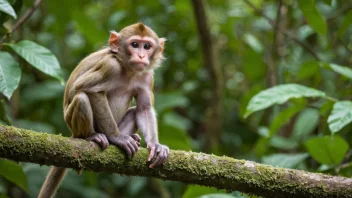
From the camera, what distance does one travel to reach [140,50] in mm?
5828

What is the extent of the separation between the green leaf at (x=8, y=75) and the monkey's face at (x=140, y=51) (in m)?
1.43

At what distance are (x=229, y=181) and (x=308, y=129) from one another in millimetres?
3992

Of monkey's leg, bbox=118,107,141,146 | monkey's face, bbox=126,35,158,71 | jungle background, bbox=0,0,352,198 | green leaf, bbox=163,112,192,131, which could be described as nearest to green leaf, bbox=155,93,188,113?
jungle background, bbox=0,0,352,198

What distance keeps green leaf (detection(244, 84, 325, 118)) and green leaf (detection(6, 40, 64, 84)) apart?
2007mm

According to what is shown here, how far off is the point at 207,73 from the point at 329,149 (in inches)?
168

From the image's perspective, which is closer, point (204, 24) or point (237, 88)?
Answer: point (204, 24)

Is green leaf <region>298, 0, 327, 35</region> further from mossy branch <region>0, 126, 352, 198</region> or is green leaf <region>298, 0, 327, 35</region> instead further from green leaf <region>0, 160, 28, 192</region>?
green leaf <region>0, 160, 28, 192</region>

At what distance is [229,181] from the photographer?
4293mm

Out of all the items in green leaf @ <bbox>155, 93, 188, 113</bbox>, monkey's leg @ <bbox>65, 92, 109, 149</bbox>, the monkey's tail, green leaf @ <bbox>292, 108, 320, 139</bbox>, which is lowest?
the monkey's tail

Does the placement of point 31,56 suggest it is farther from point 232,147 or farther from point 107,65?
point 232,147

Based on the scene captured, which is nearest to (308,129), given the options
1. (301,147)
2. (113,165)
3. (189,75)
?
(301,147)

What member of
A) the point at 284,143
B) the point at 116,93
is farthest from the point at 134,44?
the point at 284,143

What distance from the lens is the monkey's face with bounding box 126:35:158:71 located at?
5.70 m

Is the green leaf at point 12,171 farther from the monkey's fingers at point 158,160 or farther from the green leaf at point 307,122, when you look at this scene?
the green leaf at point 307,122
